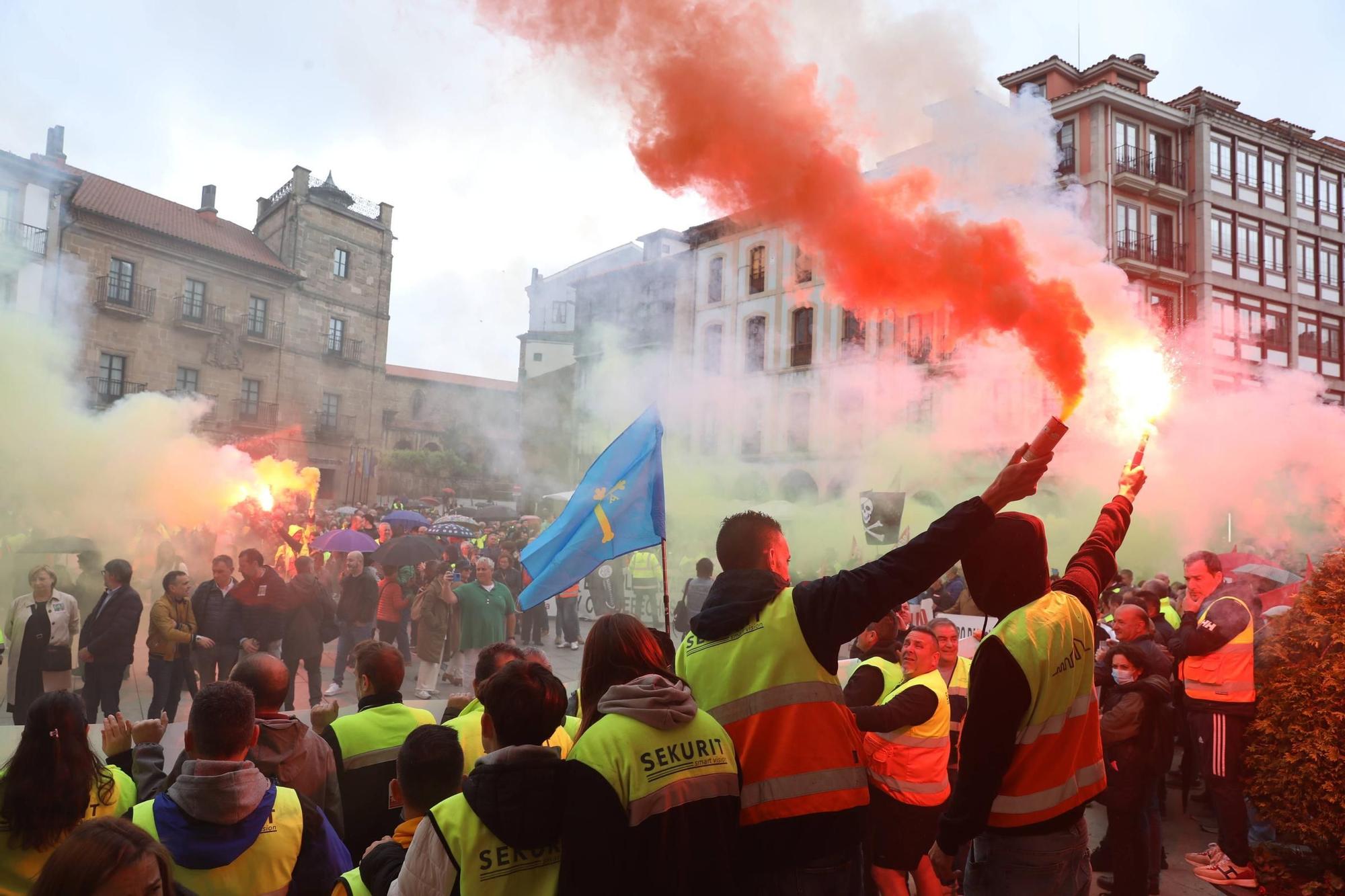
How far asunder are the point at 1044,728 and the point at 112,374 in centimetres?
3303

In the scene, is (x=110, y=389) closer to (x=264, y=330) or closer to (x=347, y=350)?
(x=264, y=330)

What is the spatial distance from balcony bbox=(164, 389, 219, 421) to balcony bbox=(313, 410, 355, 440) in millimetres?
3882

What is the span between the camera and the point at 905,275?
239 inches

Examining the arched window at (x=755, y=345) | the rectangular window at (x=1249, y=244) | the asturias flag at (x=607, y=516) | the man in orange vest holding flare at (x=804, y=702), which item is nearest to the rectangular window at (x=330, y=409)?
the arched window at (x=755, y=345)

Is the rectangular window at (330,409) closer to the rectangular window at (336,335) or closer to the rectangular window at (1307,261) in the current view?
the rectangular window at (336,335)

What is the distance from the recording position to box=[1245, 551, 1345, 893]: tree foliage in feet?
13.5

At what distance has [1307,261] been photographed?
26.9 metres

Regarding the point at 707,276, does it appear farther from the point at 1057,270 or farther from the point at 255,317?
the point at 1057,270

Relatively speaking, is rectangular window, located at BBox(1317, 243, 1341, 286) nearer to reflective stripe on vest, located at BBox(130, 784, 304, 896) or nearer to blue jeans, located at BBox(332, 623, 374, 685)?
blue jeans, located at BBox(332, 623, 374, 685)

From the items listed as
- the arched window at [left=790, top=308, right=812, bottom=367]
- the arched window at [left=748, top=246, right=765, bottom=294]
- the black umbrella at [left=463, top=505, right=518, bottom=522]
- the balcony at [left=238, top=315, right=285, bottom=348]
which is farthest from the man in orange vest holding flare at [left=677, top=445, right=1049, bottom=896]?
the balcony at [left=238, top=315, right=285, bottom=348]

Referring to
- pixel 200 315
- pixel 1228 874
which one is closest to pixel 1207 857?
pixel 1228 874

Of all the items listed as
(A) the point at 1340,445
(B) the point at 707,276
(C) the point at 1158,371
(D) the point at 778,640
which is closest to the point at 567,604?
(C) the point at 1158,371

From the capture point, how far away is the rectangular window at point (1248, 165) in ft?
83.3

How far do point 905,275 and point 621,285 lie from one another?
2405 cm
